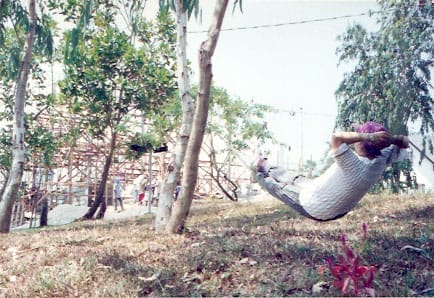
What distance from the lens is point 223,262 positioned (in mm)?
Answer: 3746

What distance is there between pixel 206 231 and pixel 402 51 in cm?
435

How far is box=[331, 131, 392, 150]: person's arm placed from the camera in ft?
10.9

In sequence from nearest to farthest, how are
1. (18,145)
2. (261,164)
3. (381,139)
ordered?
(381,139) < (261,164) < (18,145)

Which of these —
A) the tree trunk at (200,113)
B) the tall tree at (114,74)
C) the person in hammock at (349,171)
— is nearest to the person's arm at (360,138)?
the person in hammock at (349,171)

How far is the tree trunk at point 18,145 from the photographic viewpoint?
810 cm

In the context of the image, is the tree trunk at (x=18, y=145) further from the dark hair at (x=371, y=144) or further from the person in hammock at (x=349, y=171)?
the dark hair at (x=371, y=144)

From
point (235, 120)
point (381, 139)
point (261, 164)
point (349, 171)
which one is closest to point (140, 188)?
point (235, 120)

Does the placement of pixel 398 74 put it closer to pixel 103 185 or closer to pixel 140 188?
pixel 103 185

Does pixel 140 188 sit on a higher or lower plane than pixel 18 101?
lower

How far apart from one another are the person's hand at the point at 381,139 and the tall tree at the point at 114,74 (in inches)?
314

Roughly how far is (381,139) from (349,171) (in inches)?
13.7

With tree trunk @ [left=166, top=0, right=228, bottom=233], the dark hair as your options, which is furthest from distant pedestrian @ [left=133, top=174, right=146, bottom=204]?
the dark hair

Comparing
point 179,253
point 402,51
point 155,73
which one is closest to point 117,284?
point 179,253

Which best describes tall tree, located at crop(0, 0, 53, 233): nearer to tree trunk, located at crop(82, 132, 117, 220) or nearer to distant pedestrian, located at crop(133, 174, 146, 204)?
tree trunk, located at crop(82, 132, 117, 220)
